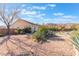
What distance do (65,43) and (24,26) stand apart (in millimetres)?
502

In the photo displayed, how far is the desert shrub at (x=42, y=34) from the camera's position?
7.08ft

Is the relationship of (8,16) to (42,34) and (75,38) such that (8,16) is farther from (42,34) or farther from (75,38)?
(75,38)

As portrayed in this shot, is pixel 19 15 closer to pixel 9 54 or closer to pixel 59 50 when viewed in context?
pixel 9 54

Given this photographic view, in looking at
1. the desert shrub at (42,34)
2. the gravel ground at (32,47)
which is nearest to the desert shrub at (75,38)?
the gravel ground at (32,47)

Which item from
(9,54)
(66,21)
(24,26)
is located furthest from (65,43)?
(9,54)

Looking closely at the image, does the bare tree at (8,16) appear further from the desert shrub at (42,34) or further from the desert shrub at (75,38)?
the desert shrub at (75,38)

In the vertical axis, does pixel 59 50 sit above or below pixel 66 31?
below

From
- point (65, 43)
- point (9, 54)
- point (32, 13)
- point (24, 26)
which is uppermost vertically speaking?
point (32, 13)

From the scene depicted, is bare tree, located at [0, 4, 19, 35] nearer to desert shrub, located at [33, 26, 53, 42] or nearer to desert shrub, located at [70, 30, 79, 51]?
desert shrub, located at [33, 26, 53, 42]

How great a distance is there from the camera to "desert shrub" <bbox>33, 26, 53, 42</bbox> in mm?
2158

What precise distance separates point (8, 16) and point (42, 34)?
0.43 meters

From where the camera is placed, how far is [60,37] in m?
2.18

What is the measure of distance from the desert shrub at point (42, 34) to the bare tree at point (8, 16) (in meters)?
0.30

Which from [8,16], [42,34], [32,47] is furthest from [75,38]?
[8,16]
